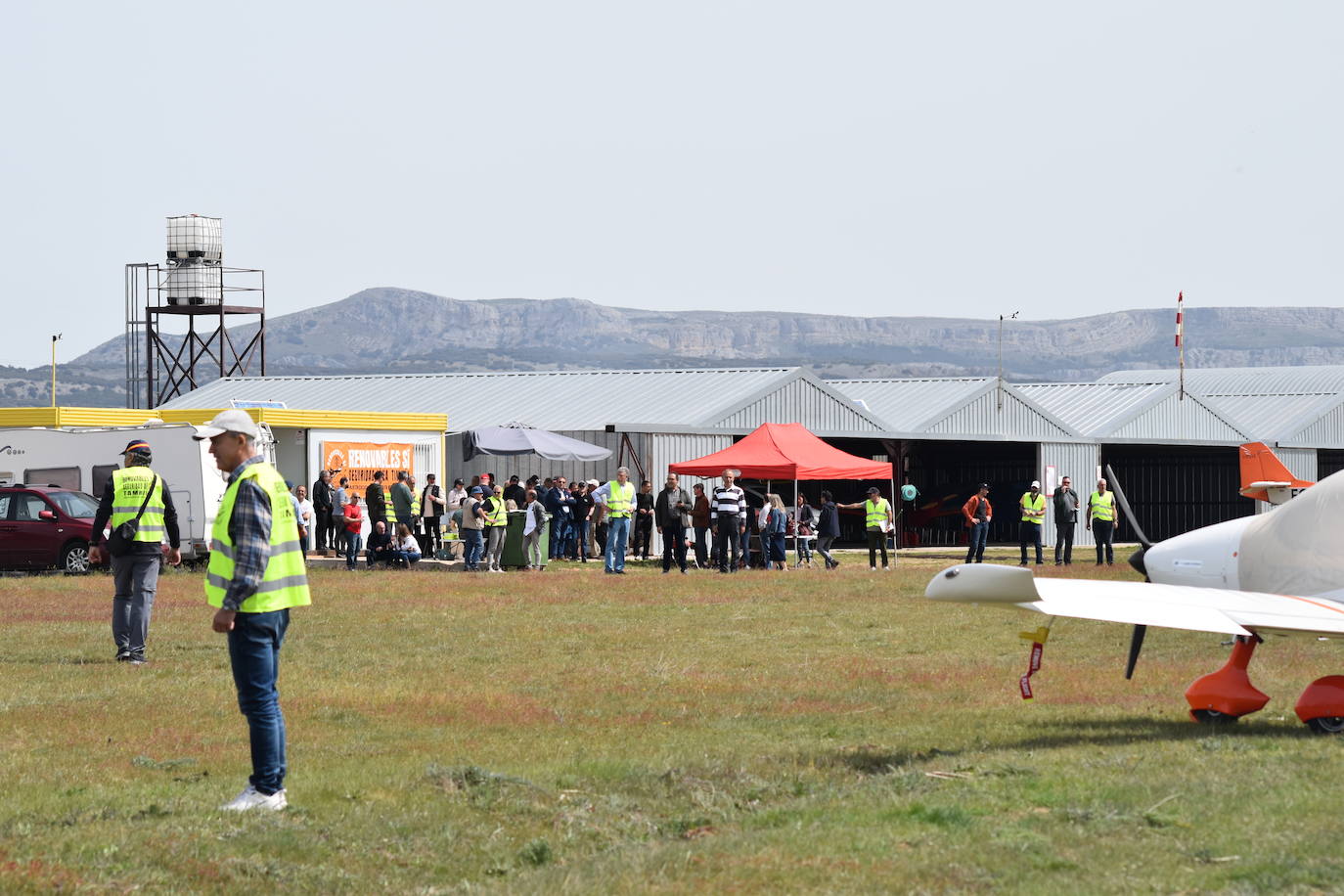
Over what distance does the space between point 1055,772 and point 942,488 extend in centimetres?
3432

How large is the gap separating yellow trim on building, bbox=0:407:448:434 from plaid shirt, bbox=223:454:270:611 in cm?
2203

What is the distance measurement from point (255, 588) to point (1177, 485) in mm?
41895

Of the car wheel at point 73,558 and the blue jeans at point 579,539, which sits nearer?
the car wheel at point 73,558

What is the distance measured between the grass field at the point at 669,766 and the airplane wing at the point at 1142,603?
677 mm

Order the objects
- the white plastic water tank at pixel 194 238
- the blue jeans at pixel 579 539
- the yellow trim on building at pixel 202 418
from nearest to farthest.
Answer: the yellow trim on building at pixel 202 418, the blue jeans at pixel 579 539, the white plastic water tank at pixel 194 238

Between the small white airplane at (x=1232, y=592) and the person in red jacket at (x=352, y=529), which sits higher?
the small white airplane at (x=1232, y=592)

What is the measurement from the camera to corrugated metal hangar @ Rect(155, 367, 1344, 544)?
1388 inches

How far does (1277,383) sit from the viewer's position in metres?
69.2

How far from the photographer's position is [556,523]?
98.1 feet

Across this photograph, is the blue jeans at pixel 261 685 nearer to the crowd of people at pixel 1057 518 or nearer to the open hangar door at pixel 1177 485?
the crowd of people at pixel 1057 518

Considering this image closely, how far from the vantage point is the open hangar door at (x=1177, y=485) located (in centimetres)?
4562

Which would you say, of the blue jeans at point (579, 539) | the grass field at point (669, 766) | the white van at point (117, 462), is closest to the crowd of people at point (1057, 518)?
the blue jeans at point (579, 539)

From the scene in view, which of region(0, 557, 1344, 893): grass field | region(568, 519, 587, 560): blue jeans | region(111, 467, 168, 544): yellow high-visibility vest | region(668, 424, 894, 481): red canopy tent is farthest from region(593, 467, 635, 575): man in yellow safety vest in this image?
region(111, 467, 168, 544): yellow high-visibility vest

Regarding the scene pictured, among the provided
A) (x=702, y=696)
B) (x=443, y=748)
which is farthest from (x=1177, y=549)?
(x=443, y=748)
